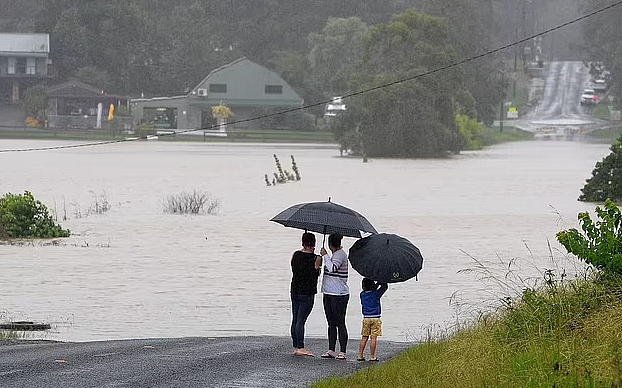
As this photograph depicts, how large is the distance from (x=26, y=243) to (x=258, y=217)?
→ 11077mm

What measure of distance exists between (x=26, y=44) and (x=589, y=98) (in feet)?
197

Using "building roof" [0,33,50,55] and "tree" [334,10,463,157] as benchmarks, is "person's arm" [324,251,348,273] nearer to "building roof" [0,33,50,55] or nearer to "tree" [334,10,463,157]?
"tree" [334,10,463,157]

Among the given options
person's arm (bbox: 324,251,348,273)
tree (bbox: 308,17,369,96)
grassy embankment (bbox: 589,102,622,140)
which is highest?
tree (bbox: 308,17,369,96)

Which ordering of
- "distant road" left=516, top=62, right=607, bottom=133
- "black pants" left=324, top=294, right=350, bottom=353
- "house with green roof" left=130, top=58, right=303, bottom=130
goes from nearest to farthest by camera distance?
"black pants" left=324, top=294, right=350, bottom=353 < "house with green roof" left=130, top=58, right=303, bottom=130 < "distant road" left=516, top=62, right=607, bottom=133

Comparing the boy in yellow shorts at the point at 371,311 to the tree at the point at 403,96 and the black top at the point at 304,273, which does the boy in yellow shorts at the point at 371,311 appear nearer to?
the black top at the point at 304,273

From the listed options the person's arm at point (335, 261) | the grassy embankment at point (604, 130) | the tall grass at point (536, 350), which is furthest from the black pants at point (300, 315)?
the grassy embankment at point (604, 130)

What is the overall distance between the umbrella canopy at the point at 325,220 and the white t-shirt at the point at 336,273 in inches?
12.6

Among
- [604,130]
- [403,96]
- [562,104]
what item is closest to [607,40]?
[562,104]

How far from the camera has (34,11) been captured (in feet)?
497

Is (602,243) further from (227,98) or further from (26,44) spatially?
(26,44)

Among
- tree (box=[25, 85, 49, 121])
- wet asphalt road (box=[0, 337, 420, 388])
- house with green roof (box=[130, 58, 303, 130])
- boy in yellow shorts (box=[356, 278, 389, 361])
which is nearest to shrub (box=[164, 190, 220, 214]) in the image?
wet asphalt road (box=[0, 337, 420, 388])

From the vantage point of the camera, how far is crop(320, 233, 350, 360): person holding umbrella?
13461 millimetres

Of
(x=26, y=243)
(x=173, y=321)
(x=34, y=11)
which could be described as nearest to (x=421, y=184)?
(x=26, y=243)

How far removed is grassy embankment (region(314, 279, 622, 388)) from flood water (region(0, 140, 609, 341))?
639 cm
